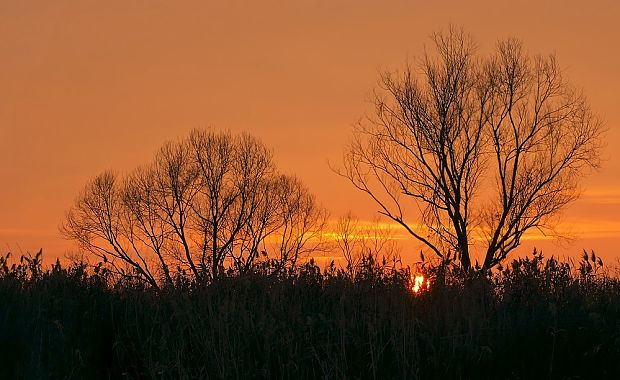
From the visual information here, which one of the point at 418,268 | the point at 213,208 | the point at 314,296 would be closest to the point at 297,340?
the point at 314,296

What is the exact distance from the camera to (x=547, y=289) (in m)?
13.0

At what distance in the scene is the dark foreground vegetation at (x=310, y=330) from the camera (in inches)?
440

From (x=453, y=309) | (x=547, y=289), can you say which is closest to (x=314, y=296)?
(x=453, y=309)

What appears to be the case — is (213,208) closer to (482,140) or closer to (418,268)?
(482,140)

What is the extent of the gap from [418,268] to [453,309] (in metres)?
1.41

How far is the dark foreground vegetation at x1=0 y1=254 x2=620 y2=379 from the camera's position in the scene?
11172 mm

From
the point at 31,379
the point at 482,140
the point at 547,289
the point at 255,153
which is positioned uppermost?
the point at 255,153

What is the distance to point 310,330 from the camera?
1135cm

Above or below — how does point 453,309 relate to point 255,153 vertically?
below

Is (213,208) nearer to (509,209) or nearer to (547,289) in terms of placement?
(509,209)

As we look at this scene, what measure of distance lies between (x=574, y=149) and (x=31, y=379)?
3619cm

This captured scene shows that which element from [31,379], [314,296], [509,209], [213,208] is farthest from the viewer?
[213,208]

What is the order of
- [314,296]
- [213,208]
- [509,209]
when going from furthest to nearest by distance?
[213,208] < [509,209] < [314,296]

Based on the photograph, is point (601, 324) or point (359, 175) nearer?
point (601, 324)
